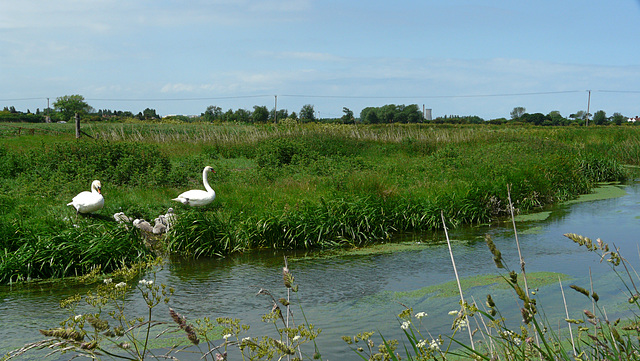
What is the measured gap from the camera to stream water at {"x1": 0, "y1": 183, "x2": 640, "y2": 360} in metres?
5.48

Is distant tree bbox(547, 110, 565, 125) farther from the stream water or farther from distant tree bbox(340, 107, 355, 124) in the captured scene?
the stream water

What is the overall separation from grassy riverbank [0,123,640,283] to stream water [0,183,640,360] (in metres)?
0.50

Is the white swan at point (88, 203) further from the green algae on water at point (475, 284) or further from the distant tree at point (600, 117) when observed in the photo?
the distant tree at point (600, 117)

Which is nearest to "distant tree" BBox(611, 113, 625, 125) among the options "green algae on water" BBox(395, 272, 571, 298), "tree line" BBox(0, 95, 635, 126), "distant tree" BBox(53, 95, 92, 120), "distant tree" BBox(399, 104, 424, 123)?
"tree line" BBox(0, 95, 635, 126)

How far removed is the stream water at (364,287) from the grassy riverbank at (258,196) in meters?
Answer: 0.50

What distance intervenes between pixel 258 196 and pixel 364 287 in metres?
4.35

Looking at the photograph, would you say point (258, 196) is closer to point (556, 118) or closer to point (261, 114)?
point (261, 114)

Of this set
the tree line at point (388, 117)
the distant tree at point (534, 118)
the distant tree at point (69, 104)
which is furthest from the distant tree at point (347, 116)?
the distant tree at point (69, 104)

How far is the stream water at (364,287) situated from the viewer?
5477mm

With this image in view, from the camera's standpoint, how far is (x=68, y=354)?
188 inches

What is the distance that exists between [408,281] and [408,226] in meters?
3.54

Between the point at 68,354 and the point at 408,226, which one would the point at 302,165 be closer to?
the point at 408,226

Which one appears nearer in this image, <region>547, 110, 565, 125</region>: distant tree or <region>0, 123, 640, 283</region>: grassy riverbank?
<region>0, 123, 640, 283</region>: grassy riverbank

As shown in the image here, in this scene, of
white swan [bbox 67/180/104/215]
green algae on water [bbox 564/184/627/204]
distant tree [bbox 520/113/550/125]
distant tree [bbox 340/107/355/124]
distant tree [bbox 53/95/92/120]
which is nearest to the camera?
white swan [bbox 67/180/104/215]
